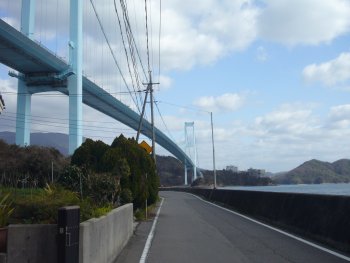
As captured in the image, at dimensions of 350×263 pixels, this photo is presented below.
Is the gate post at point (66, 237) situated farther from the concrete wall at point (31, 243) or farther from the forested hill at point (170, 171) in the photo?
the forested hill at point (170, 171)

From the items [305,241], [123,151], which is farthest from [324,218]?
[123,151]

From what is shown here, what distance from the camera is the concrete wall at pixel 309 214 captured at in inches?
520

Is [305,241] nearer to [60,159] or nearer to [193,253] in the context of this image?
[193,253]

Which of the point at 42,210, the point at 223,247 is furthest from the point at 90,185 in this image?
the point at 42,210

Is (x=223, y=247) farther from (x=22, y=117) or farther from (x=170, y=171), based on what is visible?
(x=170, y=171)

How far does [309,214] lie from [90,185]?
668cm

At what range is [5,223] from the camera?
9.05 metres

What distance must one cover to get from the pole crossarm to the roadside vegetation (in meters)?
23.3

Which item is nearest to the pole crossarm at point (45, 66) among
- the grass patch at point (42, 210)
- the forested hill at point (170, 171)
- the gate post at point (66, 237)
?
the grass patch at point (42, 210)

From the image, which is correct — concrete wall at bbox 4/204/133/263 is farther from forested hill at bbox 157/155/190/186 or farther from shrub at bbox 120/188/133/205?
forested hill at bbox 157/155/190/186

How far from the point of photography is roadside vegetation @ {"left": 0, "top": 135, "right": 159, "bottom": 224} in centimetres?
970

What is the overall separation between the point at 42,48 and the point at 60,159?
416 inches

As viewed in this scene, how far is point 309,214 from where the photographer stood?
16141 millimetres

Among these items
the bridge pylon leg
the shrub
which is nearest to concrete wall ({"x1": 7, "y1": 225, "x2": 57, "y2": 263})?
the shrub
